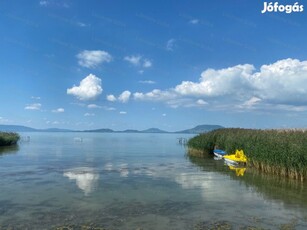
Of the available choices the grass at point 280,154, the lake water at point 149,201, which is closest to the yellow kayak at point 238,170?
the lake water at point 149,201

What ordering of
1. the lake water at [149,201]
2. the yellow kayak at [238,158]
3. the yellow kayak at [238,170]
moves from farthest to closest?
the yellow kayak at [238,158], the yellow kayak at [238,170], the lake water at [149,201]

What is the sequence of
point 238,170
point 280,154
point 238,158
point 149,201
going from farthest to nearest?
1. point 238,158
2. point 238,170
3. point 280,154
4. point 149,201

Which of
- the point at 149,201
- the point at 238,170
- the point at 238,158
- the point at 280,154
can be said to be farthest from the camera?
the point at 238,158

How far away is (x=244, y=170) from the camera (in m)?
28.1

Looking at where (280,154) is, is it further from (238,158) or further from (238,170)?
(238,158)

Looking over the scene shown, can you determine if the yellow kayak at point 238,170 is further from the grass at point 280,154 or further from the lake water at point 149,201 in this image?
the grass at point 280,154

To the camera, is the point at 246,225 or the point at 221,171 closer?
the point at 246,225

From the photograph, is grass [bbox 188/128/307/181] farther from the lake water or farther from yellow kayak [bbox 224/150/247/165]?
yellow kayak [bbox 224/150/247/165]

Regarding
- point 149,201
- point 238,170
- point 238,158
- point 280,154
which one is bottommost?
point 149,201

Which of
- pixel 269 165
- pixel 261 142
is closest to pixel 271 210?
pixel 269 165

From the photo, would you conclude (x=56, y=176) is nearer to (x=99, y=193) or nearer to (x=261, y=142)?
(x=99, y=193)

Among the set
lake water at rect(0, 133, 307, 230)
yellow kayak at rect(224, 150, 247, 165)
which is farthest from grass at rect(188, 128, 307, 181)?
yellow kayak at rect(224, 150, 247, 165)

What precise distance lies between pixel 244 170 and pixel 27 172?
1687 cm

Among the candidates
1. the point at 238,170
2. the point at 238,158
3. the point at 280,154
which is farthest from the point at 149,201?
the point at 238,158
